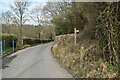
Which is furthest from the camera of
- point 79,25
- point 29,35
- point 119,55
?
point 29,35

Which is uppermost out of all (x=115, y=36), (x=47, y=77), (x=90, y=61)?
(x=115, y=36)

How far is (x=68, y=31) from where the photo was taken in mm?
17828

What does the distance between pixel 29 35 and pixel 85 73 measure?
89.6 feet

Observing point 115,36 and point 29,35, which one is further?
point 29,35

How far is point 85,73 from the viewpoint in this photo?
282 inches

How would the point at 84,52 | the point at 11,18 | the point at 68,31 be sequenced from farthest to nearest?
the point at 11,18 < the point at 68,31 < the point at 84,52

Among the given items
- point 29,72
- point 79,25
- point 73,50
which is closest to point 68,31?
point 79,25

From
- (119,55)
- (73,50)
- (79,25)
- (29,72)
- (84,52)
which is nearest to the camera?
(119,55)

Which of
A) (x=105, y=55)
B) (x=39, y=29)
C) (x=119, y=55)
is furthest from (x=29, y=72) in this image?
(x=39, y=29)

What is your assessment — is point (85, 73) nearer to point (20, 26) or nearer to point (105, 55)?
point (105, 55)

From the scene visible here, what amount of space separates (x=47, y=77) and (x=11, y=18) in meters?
23.8

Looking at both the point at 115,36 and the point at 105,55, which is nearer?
the point at 115,36

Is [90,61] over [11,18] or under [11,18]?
under

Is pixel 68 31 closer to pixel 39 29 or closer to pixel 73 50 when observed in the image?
pixel 73 50
